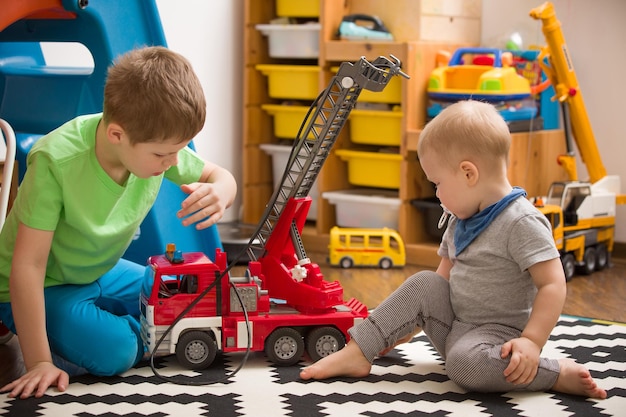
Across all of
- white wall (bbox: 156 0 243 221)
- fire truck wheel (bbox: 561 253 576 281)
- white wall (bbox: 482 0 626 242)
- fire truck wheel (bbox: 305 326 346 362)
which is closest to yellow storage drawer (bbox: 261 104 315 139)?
white wall (bbox: 156 0 243 221)

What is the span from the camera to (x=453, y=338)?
4.70ft

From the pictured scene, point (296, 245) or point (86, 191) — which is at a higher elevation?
point (86, 191)

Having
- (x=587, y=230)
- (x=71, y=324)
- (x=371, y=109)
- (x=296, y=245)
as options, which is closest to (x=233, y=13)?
(x=371, y=109)

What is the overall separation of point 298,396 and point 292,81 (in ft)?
5.21

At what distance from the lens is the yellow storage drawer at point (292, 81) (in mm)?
2746

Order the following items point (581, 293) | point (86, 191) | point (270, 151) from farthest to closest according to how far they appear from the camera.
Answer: point (270, 151) → point (581, 293) → point (86, 191)

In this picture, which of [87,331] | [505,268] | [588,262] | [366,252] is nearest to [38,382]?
[87,331]

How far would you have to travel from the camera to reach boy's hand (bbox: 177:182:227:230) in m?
1.40

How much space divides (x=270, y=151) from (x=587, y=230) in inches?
39.0

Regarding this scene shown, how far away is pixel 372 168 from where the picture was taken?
2.67 meters

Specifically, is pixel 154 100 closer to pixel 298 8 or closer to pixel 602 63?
pixel 298 8

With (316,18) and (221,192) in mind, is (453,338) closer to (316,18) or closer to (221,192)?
(221,192)

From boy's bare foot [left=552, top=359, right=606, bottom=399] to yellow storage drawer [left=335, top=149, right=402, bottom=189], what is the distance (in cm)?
126

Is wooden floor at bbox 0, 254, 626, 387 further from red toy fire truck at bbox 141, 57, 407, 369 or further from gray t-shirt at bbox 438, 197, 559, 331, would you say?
gray t-shirt at bbox 438, 197, 559, 331
